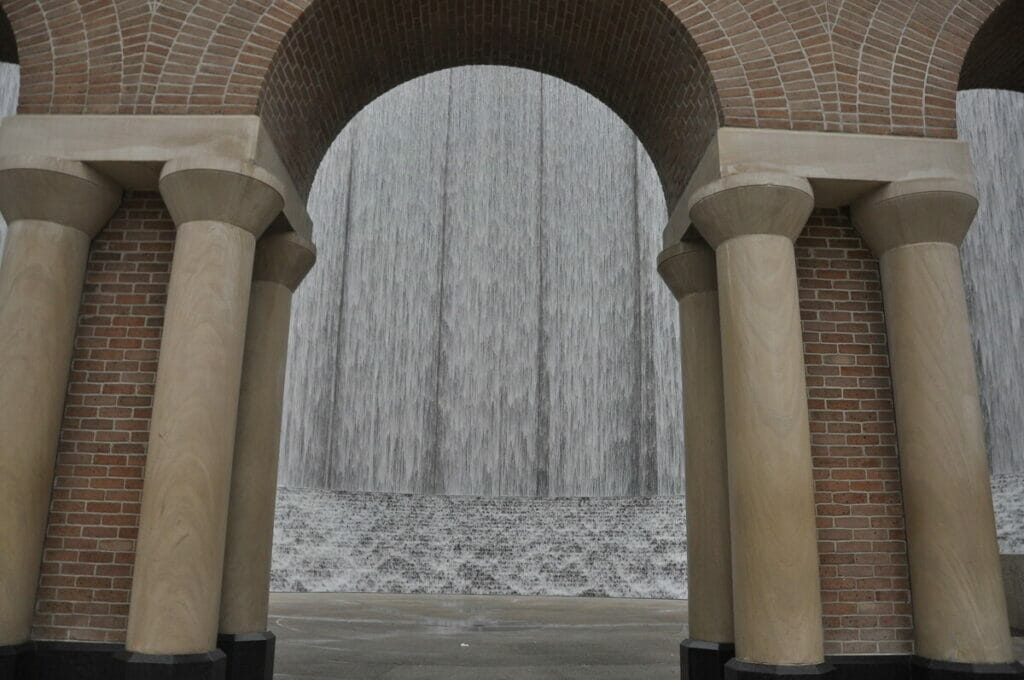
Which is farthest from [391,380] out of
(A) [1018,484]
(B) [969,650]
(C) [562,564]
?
(B) [969,650]

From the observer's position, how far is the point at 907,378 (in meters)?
4.77

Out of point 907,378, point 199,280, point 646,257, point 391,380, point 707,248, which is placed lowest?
point 907,378

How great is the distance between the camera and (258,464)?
539 centimetres

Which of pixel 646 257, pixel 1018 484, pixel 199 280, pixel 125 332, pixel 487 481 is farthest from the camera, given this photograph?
pixel 646 257

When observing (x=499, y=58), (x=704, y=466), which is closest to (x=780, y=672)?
(x=704, y=466)

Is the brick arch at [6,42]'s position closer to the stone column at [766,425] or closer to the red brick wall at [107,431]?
the red brick wall at [107,431]

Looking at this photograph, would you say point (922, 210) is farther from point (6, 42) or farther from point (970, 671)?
point (6, 42)

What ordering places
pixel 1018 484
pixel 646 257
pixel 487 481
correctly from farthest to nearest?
pixel 646 257
pixel 487 481
pixel 1018 484

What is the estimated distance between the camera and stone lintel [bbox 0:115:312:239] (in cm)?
473

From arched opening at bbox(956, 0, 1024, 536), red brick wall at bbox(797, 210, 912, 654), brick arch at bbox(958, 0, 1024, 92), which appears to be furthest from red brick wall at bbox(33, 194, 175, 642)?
arched opening at bbox(956, 0, 1024, 536)

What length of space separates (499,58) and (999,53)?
12.5 feet

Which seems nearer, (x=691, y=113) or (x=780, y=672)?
(x=780, y=672)

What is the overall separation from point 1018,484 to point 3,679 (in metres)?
13.8

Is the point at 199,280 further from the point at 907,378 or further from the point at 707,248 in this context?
the point at 907,378
